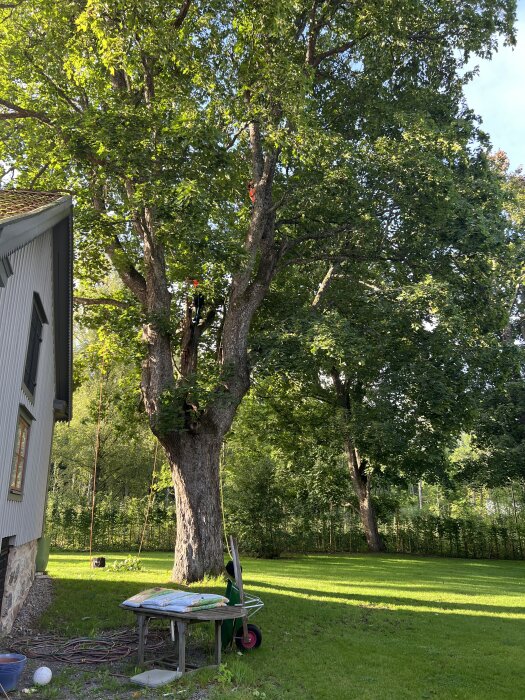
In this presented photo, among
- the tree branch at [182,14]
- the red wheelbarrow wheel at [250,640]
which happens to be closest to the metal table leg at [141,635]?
the red wheelbarrow wheel at [250,640]

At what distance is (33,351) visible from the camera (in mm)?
9703

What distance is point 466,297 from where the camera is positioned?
14312 millimetres

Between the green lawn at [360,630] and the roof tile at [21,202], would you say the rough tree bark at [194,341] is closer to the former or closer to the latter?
the green lawn at [360,630]

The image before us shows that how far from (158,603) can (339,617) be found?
4875mm

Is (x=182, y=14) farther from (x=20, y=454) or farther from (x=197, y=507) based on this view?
(x=197, y=507)

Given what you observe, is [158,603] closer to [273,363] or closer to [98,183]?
[273,363]

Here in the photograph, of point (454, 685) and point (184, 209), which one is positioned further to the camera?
point (184, 209)

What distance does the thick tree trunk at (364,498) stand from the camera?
26.4 m

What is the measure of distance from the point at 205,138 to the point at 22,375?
6.14m

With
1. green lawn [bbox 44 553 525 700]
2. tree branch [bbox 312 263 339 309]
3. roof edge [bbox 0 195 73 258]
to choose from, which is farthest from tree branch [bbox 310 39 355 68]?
green lawn [bbox 44 553 525 700]

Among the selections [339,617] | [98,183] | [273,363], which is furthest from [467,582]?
[98,183]

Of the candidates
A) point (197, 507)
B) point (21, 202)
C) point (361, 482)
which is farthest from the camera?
point (361, 482)

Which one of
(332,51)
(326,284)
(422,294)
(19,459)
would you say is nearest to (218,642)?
(19,459)

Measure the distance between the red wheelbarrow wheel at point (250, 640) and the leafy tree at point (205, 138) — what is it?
4.10m
